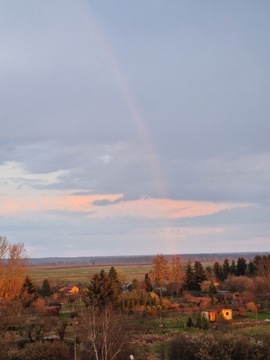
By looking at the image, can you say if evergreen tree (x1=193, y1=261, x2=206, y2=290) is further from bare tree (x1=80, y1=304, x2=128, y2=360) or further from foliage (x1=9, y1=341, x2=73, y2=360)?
foliage (x1=9, y1=341, x2=73, y2=360)

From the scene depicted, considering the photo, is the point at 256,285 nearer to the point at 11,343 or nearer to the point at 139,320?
the point at 139,320

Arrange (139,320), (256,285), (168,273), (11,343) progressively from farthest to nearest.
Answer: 1. (168,273)
2. (256,285)
3. (139,320)
4. (11,343)

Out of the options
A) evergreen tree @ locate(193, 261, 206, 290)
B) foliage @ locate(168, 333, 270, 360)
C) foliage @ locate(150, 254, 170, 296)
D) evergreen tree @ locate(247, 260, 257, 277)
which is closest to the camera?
foliage @ locate(168, 333, 270, 360)

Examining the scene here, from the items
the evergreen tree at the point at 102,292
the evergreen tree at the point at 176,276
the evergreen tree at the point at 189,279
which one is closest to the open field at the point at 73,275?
the evergreen tree at the point at 176,276

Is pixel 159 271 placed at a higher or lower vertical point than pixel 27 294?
higher

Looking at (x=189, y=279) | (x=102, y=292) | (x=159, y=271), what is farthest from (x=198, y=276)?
(x=102, y=292)

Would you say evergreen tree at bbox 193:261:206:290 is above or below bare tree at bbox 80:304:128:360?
above

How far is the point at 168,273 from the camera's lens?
2518 inches

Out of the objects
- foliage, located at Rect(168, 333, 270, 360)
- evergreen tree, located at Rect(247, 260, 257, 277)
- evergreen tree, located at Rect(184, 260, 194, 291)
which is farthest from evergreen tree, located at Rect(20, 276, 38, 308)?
evergreen tree, located at Rect(247, 260, 257, 277)

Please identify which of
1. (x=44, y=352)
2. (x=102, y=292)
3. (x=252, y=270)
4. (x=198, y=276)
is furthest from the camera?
(x=252, y=270)

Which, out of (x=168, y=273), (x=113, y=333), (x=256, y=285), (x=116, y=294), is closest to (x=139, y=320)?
(x=116, y=294)

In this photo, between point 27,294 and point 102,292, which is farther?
point 27,294

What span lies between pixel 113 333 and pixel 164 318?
17365mm

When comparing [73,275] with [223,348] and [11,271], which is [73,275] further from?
[223,348]
